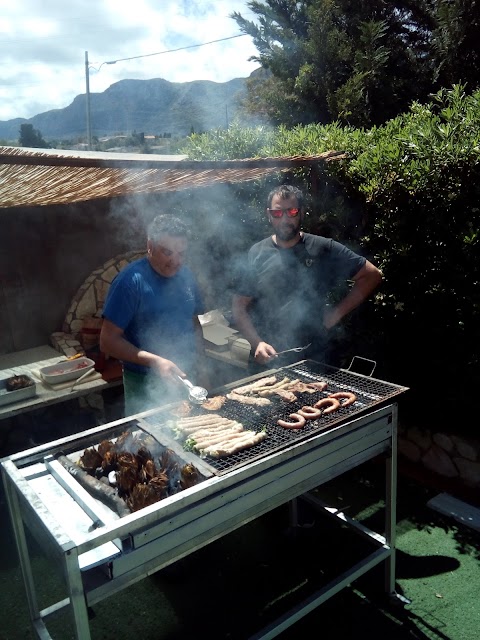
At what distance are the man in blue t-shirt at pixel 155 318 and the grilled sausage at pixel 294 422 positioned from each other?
78 centimetres

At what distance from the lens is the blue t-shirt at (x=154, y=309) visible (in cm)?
371

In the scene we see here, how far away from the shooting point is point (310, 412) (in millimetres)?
3270

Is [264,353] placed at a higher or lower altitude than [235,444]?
higher

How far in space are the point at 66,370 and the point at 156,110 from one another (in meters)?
30.8

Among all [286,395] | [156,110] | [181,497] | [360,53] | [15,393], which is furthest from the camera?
[156,110]

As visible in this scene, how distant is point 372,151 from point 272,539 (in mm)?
3932

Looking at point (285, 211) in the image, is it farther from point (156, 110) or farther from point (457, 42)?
point (156, 110)

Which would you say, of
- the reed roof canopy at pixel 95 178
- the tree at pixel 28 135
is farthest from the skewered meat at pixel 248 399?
the tree at pixel 28 135

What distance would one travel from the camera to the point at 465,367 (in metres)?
4.75

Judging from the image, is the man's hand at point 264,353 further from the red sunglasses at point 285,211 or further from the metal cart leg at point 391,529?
the metal cart leg at point 391,529

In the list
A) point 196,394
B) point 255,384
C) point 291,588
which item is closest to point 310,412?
point 255,384

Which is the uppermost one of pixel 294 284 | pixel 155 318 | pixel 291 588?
pixel 294 284

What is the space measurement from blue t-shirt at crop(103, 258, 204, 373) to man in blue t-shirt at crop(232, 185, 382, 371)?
0.60 m

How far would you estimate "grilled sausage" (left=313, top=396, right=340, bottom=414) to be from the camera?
330 centimetres
